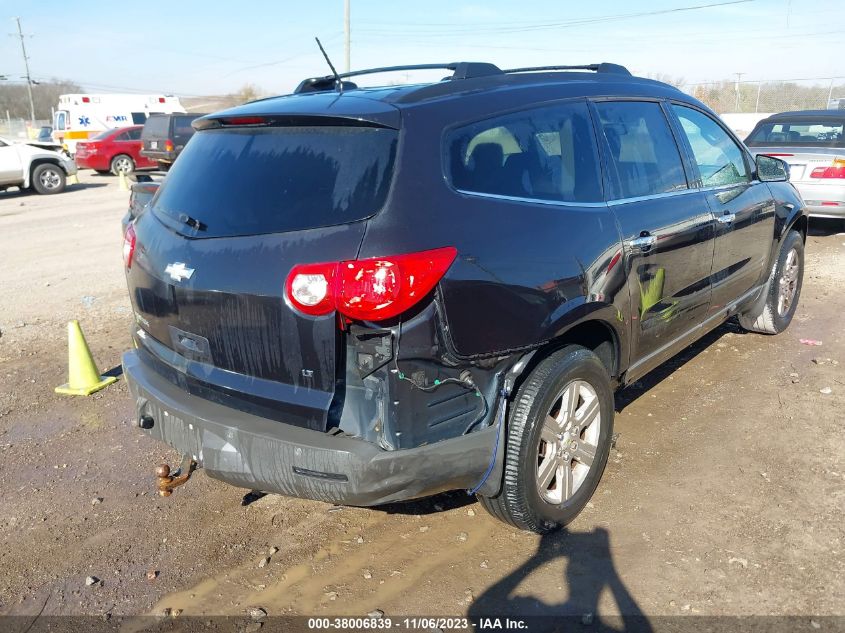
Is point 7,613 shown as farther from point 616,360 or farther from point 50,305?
point 50,305

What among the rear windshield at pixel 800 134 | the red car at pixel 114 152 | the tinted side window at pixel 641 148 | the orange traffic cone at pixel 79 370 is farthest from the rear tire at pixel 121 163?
the tinted side window at pixel 641 148

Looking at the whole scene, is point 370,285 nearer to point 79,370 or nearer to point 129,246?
point 129,246

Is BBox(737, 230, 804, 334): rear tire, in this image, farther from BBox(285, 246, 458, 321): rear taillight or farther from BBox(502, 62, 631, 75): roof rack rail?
BBox(285, 246, 458, 321): rear taillight

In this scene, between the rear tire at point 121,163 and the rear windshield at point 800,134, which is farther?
the rear tire at point 121,163

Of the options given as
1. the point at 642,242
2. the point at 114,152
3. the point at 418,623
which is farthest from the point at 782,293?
the point at 114,152

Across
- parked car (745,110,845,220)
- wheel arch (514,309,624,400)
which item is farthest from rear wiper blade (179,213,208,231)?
parked car (745,110,845,220)

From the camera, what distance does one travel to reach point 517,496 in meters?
2.85

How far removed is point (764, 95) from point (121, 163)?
27970 millimetres

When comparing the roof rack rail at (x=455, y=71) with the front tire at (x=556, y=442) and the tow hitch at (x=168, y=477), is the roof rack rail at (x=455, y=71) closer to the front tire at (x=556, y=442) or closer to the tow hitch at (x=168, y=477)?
the front tire at (x=556, y=442)

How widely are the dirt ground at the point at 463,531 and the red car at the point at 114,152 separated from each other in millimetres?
18912

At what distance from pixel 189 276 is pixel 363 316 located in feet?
2.67

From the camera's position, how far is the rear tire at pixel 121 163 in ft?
71.5

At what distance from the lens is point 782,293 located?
5570 millimetres

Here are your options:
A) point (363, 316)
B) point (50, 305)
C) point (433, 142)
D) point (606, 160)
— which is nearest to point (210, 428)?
point (363, 316)
